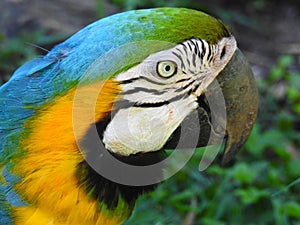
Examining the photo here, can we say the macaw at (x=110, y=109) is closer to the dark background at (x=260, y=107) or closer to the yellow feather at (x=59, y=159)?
the yellow feather at (x=59, y=159)

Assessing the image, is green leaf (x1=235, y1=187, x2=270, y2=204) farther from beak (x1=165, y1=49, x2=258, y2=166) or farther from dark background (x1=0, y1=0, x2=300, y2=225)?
beak (x1=165, y1=49, x2=258, y2=166)

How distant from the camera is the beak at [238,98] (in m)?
1.56

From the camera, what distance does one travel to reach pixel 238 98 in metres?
1.57

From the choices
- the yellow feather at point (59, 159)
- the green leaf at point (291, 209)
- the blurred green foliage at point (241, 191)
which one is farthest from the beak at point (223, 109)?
the green leaf at point (291, 209)

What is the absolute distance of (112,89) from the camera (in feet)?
4.73

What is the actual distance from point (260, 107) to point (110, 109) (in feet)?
5.05

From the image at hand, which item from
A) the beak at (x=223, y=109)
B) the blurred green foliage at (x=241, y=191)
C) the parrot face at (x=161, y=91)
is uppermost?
the parrot face at (x=161, y=91)

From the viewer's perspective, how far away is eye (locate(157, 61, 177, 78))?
148 centimetres

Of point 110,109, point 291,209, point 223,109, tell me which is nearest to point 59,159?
point 110,109

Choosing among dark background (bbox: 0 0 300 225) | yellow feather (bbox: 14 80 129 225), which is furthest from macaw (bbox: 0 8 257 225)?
dark background (bbox: 0 0 300 225)

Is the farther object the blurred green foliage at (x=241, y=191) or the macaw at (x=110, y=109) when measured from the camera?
the blurred green foliage at (x=241, y=191)

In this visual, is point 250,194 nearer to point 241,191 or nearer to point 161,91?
point 241,191

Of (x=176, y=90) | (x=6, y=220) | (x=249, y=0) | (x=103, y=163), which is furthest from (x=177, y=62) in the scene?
(x=249, y=0)

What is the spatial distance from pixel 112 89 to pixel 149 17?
0.60 feet
